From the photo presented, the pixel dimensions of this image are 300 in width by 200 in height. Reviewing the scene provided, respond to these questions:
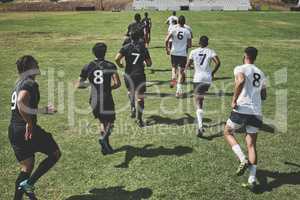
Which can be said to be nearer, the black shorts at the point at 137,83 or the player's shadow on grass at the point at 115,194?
the player's shadow on grass at the point at 115,194

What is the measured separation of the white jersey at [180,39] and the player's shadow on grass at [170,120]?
9.58 ft

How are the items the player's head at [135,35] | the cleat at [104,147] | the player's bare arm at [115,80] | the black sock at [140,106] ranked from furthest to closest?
the black sock at [140,106], the player's head at [135,35], the cleat at [104,147], the player's bare arm at [115,80]

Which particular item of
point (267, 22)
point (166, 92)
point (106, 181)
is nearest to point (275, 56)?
point (166, 92)

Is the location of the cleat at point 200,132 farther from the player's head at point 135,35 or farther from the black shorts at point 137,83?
the player's head at point 135,35

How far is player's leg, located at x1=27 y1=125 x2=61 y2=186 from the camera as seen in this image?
7.68 m

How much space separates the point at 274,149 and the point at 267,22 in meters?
41.0

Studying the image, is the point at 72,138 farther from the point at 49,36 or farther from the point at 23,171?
the point at 49,36

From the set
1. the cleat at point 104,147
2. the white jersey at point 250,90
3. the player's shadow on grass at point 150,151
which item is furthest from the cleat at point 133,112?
the white jersey at point 250,90

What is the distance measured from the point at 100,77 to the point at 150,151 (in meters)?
2.44

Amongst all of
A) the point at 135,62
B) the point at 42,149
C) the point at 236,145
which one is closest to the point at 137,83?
the point at 135,62

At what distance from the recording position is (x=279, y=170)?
969 centimetres

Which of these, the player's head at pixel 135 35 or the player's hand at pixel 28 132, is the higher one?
the player's head at pixel 135 35

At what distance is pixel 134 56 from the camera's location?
11.7 m

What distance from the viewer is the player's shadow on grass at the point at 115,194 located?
841cm
